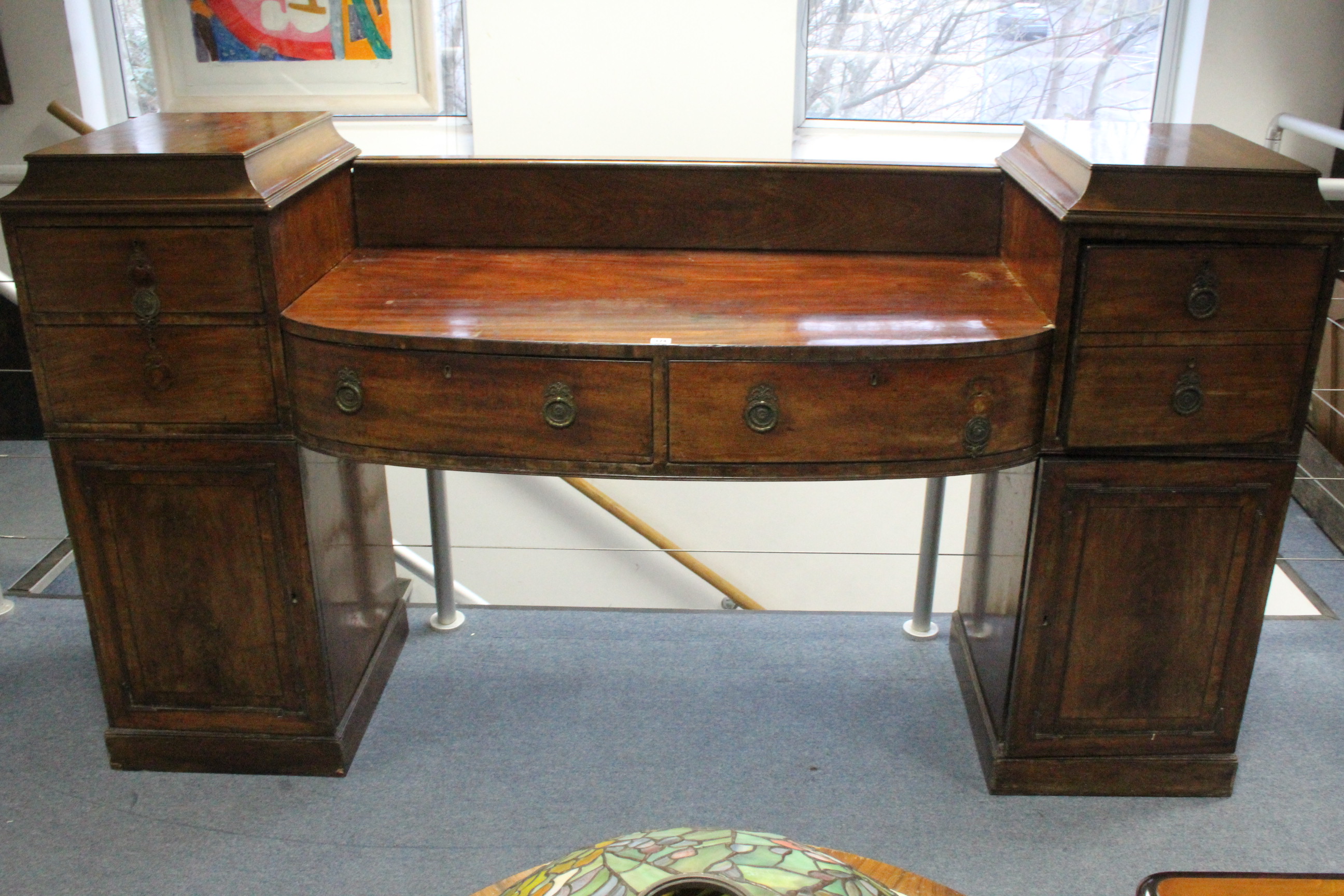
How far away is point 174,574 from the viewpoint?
185 centimetres

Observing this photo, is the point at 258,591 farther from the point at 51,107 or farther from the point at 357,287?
the point at 51,107

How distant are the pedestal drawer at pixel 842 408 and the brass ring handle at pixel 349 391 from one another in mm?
443

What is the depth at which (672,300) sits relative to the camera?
1708 millimetres

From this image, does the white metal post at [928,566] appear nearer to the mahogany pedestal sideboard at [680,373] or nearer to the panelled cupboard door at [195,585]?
the mahogany pedestal sideboard at [680,373]

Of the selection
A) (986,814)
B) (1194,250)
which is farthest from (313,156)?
(986,814)

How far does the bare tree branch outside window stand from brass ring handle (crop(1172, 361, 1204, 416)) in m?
2.03

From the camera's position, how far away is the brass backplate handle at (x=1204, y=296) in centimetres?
159

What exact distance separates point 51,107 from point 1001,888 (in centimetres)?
311

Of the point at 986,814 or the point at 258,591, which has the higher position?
the point at 258,591

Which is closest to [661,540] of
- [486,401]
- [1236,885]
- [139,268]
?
[486,401]

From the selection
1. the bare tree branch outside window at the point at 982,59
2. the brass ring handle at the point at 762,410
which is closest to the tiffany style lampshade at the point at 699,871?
the brass ring handle at the point at 762,410

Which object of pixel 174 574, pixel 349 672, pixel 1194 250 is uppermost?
pixel 1194 250

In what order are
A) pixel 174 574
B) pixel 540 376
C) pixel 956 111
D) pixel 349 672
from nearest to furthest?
pixel 540 376, pixel 174 574, pixel 349 672, pixel 956 111

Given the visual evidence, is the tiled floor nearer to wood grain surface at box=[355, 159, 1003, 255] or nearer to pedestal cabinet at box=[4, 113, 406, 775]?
pedestal cabinet at box=[4, 113, 406, 775]
